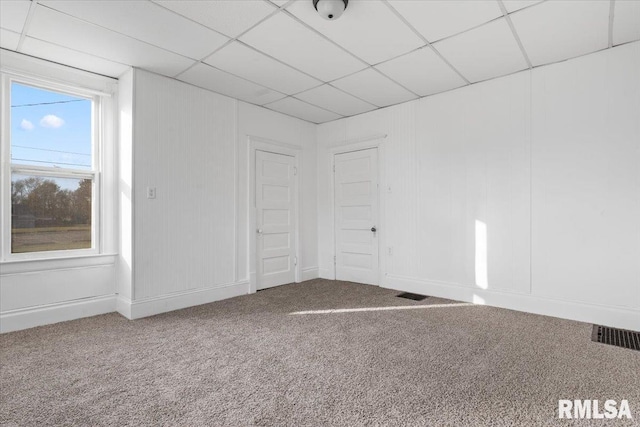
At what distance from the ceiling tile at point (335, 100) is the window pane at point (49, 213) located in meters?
2.90

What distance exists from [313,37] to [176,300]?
320cm

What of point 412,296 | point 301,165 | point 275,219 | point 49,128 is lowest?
point 412,296

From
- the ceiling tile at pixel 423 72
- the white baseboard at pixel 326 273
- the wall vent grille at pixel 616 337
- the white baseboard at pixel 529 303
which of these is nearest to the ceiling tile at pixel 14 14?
the ceiling tile at pixel 423 72

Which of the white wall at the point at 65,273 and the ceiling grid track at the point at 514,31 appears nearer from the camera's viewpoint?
the ceiling grid track at the point at 514,31

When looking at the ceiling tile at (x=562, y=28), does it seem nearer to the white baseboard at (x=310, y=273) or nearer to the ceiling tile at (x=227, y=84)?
the ceiling tile at (x=227, y=84)

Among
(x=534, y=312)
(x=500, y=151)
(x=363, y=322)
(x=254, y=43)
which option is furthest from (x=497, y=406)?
(x=254, y=43)

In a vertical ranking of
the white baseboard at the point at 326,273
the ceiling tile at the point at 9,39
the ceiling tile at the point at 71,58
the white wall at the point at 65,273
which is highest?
the ceiling tile at the point at 71,58

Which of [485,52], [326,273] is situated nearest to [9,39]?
[485,52]

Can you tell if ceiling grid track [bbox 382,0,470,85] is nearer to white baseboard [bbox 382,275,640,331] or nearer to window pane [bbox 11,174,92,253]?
white baseboard [bbox 382,275,640,331]

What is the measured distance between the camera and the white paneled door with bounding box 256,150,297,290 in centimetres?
486

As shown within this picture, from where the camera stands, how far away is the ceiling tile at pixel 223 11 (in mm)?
2494

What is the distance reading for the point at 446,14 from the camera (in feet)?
8.68

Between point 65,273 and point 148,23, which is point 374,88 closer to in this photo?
point 148,23

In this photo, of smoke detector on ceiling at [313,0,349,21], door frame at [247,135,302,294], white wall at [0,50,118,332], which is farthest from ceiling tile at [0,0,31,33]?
door frame at [247,135,302,294]
